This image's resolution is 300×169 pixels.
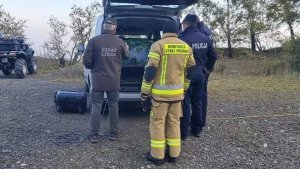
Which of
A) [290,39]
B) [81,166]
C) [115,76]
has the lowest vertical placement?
[81,166]

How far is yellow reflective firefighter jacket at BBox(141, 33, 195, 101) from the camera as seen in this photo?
5328mm

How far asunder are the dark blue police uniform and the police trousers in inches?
27.6

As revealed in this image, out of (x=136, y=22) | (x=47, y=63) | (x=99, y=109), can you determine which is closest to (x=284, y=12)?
(x=47, y=63)

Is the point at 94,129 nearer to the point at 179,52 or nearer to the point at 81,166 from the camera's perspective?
the point at 81,166

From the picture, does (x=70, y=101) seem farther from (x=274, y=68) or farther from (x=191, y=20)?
(x=274, y=68)

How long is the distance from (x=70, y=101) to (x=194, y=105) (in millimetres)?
2778

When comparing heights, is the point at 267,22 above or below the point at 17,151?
above

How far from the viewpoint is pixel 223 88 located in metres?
12.0

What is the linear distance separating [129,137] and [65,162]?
57.7 inches

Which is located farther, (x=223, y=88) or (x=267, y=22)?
(x=267, y=22)

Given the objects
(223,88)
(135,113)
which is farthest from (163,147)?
(223,88)

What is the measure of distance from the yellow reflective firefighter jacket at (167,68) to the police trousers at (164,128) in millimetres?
118

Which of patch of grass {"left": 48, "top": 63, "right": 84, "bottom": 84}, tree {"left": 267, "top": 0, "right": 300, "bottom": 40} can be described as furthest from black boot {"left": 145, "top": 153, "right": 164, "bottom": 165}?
tree {"left": 267, "top": 0, "right": 300, "bottom": 40}

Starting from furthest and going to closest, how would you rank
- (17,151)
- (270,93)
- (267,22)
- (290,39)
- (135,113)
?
(267,22), (290,39), (270,93), (135,113), (17,151)
